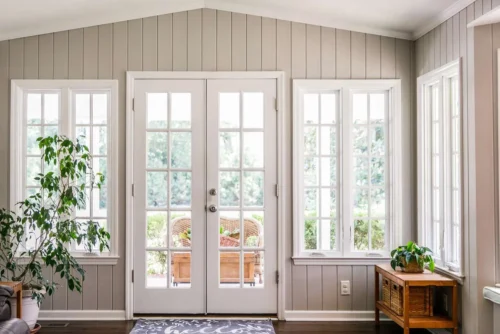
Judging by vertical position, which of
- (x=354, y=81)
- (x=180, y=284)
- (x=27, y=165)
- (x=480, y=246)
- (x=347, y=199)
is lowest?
(x=180, y=284)

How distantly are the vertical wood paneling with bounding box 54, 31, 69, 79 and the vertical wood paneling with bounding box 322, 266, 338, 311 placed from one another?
111 inches

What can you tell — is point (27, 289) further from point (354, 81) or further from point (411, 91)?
point (411, 91)

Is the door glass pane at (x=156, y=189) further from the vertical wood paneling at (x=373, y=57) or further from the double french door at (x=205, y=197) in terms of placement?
the vertical wood paneling at (x=373, y=57)

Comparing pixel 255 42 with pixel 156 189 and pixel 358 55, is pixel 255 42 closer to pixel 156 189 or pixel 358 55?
pixel 358 55

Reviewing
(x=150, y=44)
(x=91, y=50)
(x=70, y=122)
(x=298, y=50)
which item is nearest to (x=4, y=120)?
(x=70, y=122)

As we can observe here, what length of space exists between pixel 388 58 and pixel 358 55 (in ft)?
0.87

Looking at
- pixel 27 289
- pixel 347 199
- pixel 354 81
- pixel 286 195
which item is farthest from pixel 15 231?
pixel 354 81

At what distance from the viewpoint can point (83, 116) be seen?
4348mm

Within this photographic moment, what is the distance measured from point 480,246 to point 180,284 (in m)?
2.40

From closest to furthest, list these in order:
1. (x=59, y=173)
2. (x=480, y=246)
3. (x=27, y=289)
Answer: (x=480, y=246) → (x=27, y=289) → (x=59, y=173)

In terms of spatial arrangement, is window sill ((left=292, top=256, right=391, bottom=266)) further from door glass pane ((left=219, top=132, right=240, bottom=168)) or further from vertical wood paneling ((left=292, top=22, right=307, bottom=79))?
vertical wood paneling ((left=292, top=22, right=307, bottom=79))

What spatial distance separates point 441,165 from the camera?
390 cm

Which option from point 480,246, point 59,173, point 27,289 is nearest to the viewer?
point 480,246

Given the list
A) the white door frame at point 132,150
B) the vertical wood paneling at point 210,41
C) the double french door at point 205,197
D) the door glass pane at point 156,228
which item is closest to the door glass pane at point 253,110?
the double french door at point 205,197
